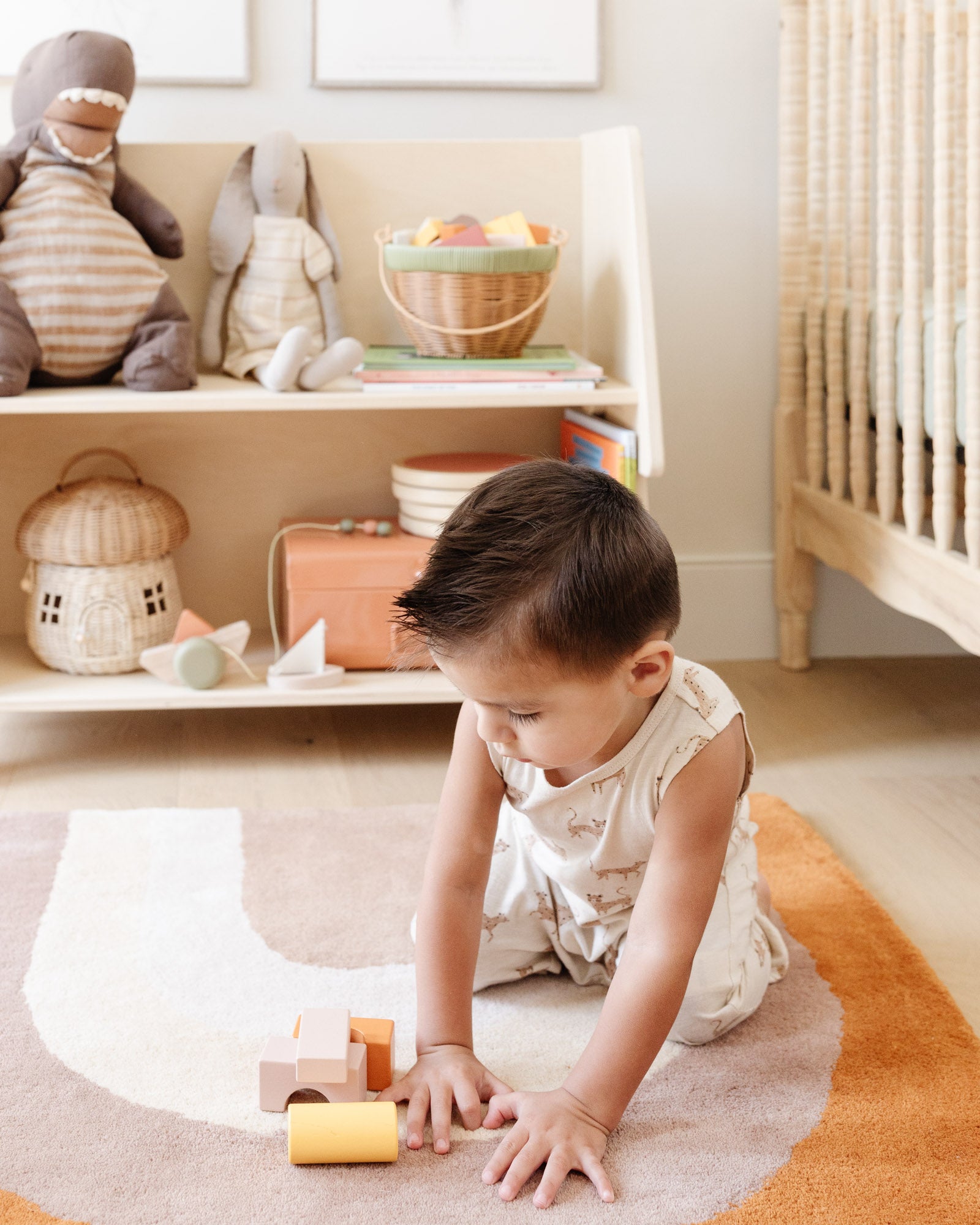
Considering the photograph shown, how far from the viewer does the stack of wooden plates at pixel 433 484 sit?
1.51 metres

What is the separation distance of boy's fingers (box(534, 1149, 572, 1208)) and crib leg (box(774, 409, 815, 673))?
1.22 meters

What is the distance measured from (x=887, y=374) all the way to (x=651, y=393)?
0.29 meters

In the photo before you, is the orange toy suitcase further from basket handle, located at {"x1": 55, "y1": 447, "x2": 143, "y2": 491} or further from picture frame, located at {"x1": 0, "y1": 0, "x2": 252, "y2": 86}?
picture frame, located at {"x1": 0, "y1": 0, "x2": 252, "y2": 86}

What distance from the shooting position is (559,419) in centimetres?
181

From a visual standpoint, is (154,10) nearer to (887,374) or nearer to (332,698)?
→ (332,698)

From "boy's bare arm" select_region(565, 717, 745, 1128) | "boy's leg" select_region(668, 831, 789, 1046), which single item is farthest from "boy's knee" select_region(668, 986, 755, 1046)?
"boy's bare arm" select_region(565, 717, 745, 1128)

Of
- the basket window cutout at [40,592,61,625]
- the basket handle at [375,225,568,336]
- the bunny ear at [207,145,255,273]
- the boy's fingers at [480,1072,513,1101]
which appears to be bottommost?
the boy's fingers at [480,1072,513,1101]

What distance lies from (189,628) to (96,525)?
0.16 meters

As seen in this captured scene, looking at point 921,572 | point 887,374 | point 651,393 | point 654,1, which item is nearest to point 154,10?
point 654,1

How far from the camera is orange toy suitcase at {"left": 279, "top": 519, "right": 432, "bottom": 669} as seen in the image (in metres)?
1.51

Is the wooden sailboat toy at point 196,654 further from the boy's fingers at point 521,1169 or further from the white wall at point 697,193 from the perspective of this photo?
the boy's fingers at point 521,1169

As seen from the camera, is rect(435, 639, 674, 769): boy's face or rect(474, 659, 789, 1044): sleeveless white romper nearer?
rect(435, 639, 674, 769): boy's face

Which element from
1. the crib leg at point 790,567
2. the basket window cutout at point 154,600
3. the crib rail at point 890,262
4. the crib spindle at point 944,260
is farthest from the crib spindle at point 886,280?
the basket window cutout at point 154,600

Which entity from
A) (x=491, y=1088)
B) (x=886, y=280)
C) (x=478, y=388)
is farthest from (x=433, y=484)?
(x=491, y=1088)
